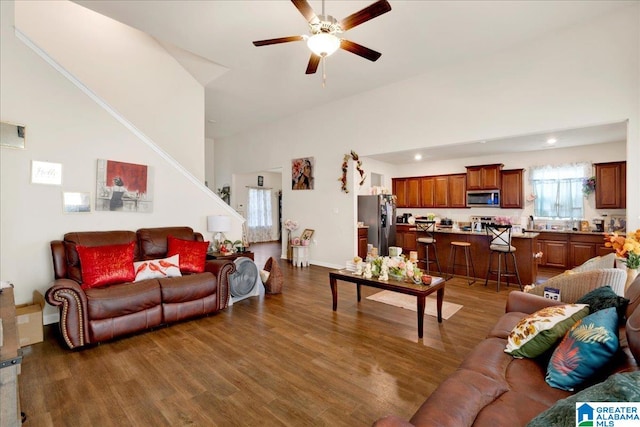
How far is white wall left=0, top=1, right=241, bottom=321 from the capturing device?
3.08m

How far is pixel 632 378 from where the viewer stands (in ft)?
2.70

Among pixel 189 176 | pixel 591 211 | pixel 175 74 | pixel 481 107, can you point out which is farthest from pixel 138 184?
pixel 591 211

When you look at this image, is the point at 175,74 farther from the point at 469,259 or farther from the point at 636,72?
the point at 636,72

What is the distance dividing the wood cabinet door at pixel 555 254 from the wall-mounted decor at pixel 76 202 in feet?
26.8

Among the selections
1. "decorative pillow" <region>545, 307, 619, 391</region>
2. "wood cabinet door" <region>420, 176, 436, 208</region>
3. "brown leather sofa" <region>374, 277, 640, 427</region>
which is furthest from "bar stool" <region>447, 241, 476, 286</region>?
"decorative pillow" <region>545, 307, 619, 391</region>

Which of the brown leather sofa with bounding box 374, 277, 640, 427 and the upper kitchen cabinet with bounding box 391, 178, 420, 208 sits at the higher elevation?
the upper kitchen cabinet with bounding box 391, 178, 420, 208

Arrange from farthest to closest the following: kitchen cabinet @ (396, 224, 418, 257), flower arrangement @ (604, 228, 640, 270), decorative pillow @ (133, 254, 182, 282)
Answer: kitchen cabinet @ (396, 224, 418, 257)
decorative pillow @ (133, 254, 182, 282)
flower arrangement @ (604, 228, 640, 270)

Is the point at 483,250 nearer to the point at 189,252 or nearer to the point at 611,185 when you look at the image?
the point at 611,185

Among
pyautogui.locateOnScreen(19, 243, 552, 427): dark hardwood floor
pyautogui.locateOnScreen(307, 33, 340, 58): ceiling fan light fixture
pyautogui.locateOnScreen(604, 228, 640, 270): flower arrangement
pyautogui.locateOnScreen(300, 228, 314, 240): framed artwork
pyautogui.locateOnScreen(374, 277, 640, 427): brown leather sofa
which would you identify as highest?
pyautogui.locateOnScreen(307, 33, 340, 58): ceiling fan light fixture

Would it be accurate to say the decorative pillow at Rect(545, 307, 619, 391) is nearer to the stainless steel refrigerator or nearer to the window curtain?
the stainless steel refrigerator

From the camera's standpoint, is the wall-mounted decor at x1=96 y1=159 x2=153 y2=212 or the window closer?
the wall-mounted decor at x1=96 y1=159 x2=153 y2=212

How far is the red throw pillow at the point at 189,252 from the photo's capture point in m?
3.66

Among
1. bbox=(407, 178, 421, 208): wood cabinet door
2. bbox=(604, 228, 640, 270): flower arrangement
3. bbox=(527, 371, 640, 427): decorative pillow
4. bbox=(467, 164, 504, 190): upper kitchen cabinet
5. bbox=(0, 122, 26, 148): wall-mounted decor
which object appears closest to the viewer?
bbox=(527, 371, 640, 427): decorative pillow

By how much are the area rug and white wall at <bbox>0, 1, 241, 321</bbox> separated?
3724 millimetres
